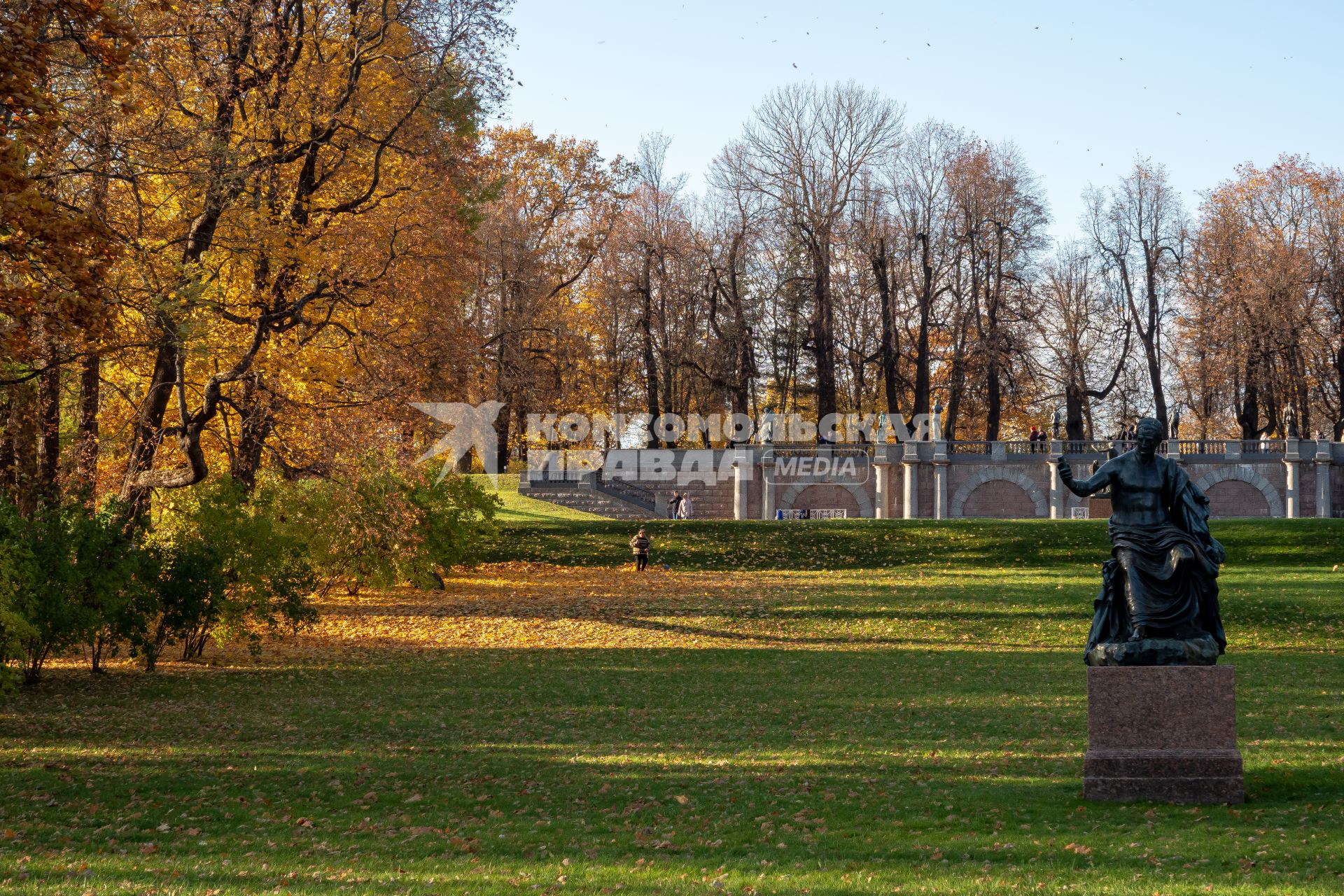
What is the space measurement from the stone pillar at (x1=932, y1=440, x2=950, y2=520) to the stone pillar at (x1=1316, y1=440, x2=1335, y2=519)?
42.5ft

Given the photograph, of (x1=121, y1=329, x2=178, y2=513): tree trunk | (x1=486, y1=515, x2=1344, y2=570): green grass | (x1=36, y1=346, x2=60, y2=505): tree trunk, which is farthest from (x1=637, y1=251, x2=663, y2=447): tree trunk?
(x1=121, y1=329, x2=178, y2=513): tree trunk

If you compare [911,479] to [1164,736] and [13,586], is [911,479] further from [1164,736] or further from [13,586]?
[1164,736]

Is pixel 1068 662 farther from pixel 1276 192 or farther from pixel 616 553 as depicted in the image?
pixel 1276 192

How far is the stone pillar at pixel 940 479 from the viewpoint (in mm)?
43250

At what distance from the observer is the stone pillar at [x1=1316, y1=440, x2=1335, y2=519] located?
139ft

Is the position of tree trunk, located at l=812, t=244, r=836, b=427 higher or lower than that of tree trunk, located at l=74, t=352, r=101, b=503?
higher

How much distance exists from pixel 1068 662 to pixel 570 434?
33316mm

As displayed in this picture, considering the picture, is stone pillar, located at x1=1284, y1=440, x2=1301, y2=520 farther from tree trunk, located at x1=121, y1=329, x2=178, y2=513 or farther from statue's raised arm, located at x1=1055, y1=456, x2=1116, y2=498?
tree trunk, located at x1=121, y1=329, x2=178, y2=513

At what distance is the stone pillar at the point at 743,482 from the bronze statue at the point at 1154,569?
3507 cm

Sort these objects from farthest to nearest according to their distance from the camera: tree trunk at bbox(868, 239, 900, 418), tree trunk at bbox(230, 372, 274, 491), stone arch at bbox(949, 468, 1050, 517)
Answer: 1. tree trunk at bbox(868, 239, 900, 418)
2. stone arch at bbox(949, 468, 1050, 517)
3. tree trunk at bbox(230, 372, 274, 491)

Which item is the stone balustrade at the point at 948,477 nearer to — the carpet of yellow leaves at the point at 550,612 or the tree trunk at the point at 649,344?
the tree trunk at the point at 649,344

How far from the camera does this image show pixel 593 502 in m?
42.5

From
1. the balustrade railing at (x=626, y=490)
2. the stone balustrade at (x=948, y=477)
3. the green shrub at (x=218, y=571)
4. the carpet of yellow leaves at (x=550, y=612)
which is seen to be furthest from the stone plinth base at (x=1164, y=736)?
the balustrade railing at (x=626, y=490)

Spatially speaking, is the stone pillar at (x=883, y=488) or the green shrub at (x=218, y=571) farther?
the stone pillar at (x=883, y=488)
